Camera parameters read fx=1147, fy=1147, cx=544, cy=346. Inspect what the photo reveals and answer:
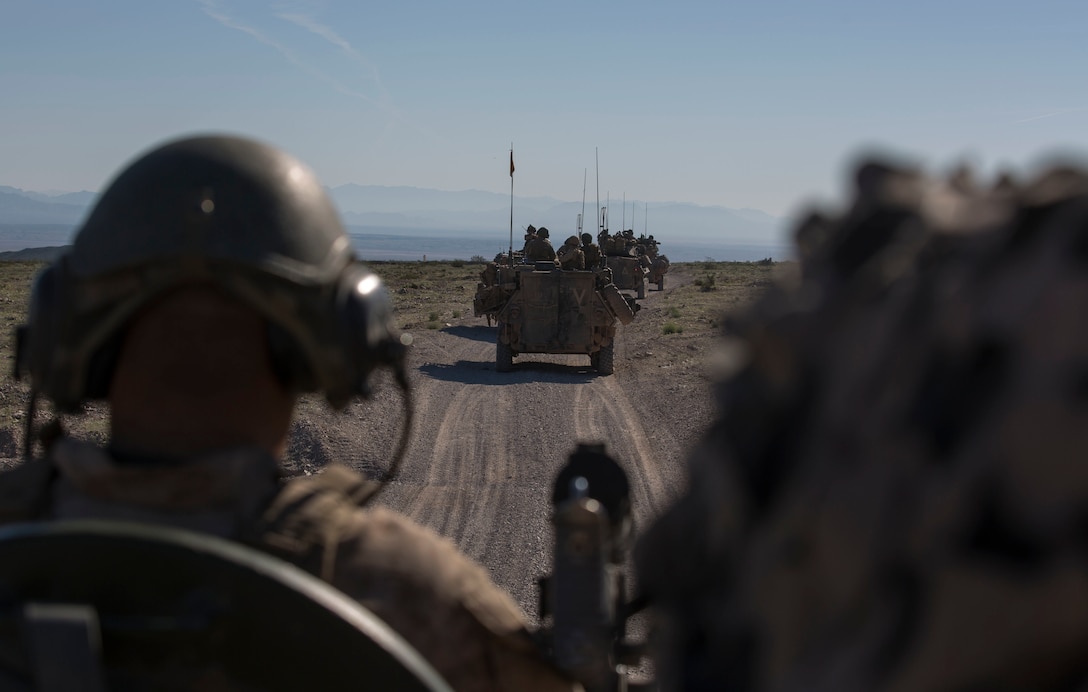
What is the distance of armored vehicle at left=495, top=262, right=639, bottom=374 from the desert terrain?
0.41m

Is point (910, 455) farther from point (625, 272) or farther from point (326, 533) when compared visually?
point (625, 272)

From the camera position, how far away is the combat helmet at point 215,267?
2022mm

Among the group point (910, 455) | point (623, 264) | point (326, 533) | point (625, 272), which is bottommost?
point (625, 272)

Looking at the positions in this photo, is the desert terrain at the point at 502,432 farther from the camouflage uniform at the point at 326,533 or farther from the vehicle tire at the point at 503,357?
the camouflage uniform at the point at 326,533

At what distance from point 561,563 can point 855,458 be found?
1294 millimetres

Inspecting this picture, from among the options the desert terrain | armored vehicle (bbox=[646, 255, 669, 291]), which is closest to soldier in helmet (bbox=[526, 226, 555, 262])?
the desert terrain

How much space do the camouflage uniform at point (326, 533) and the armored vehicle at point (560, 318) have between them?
17548mm

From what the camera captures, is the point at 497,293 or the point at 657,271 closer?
the point at 497,293

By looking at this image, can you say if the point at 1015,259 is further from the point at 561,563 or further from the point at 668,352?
the point at 668,352

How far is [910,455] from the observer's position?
72 cm

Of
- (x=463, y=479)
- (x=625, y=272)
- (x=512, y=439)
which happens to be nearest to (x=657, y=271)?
(x=625, y=272)

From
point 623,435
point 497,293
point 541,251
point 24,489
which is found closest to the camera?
point 24,489

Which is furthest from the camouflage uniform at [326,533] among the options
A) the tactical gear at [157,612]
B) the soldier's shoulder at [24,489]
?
the tactical gear at [157,612]

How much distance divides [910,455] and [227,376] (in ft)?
5.21
